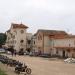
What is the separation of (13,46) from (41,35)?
806 inches

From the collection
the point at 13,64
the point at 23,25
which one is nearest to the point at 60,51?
the point at 23,25

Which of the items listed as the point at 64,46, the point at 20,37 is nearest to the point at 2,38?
the point at 20,37

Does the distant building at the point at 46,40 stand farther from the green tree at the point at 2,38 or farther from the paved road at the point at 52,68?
the green tree at the point at 2,38

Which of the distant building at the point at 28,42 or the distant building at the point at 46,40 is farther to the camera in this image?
the distant building at the point at 28,42

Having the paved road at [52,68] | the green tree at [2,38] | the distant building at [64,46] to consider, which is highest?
the green tree at [2,38]

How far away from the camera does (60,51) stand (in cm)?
8500

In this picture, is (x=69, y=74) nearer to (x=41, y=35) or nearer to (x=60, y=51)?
(x=60, y=51)

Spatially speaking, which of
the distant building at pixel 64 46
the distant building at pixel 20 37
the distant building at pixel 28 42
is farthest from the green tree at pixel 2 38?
the distant building at pixel 64 46

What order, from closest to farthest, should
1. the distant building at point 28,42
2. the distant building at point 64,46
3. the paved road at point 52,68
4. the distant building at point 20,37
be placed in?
the paved road at point 52,68
the distant building at point 64,46
the distant building at point 28,42
the distant building at point 20,37

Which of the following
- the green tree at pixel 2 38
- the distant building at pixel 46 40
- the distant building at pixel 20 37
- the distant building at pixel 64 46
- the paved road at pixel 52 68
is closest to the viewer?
the paved road at pixel 52 68

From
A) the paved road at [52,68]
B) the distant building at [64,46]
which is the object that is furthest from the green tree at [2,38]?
the paved road at [52,68]

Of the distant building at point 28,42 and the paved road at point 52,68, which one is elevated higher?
the distant building at point 28,42

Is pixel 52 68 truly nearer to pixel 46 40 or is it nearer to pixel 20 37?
pixel 46 40

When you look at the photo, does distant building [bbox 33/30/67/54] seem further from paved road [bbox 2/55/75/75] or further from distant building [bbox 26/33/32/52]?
paved road [bbox 2/55/75/75]
